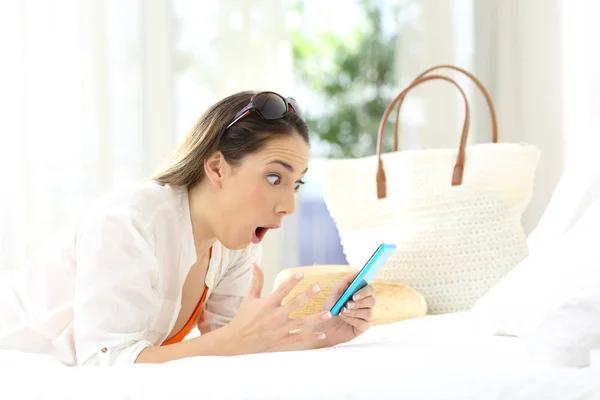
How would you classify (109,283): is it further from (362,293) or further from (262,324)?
(362,293)

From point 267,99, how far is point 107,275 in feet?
1.43

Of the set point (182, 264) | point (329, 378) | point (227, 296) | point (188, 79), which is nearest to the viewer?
point (329, 378)

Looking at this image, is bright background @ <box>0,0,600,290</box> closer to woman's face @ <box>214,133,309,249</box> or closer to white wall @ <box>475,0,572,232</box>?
white wall @ <box>475,0,572,232</box>

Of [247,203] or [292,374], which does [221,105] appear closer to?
[247,203]

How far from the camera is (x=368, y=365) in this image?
3.20ft

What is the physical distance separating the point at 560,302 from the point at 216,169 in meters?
0.70

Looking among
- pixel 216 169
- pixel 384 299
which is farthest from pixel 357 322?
pixel 384 299

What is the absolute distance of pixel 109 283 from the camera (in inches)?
48.5

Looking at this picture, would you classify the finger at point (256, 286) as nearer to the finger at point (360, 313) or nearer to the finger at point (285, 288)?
the finger at point (285, 288)

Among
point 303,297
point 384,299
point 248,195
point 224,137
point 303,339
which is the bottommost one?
point 384,299

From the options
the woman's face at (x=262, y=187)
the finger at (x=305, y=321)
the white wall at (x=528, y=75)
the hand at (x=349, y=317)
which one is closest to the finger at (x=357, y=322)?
the hand at (x=349, y=317)

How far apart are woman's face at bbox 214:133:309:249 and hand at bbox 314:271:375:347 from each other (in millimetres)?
173

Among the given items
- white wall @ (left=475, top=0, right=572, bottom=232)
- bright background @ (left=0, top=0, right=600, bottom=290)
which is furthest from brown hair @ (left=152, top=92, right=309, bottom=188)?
white wall @ (left=475, top=0, right=572, bottom=232)

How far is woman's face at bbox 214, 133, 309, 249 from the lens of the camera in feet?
4.68
